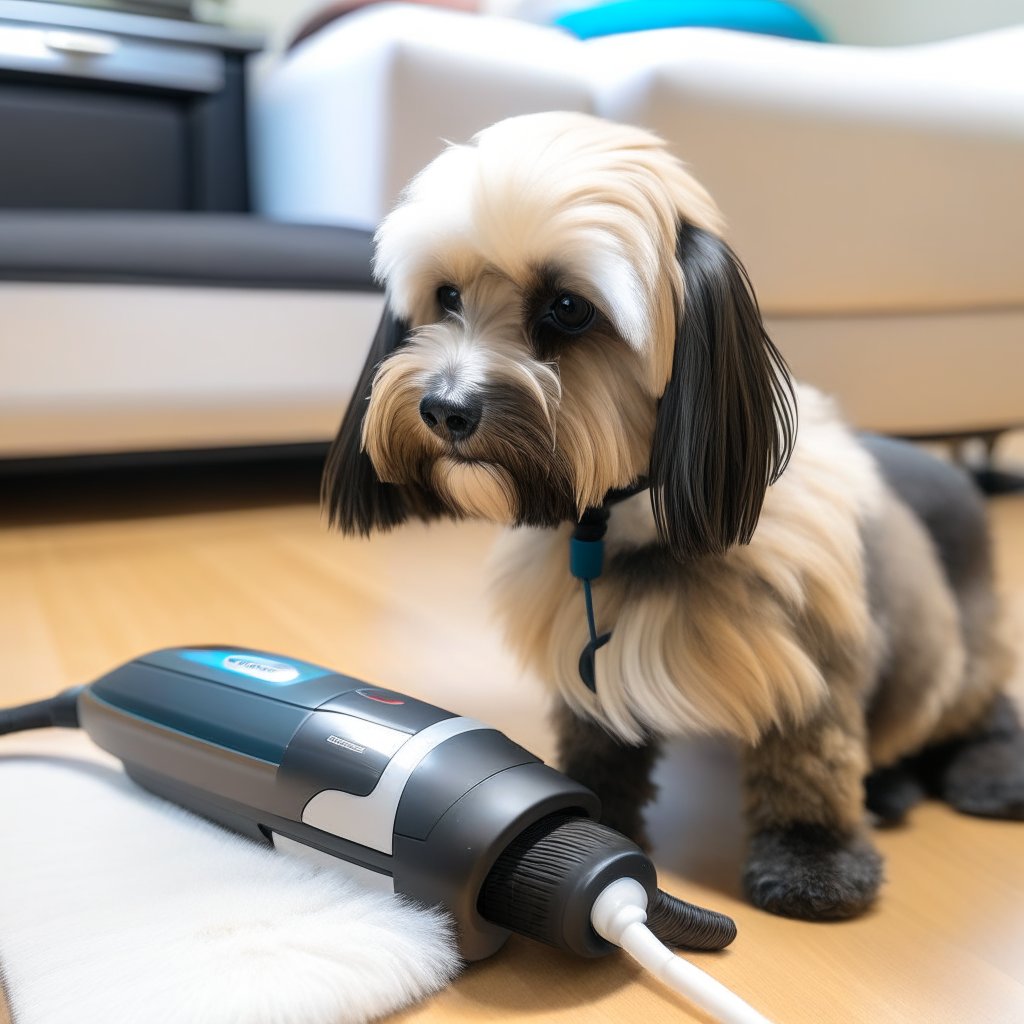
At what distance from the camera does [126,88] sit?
99.5 inches

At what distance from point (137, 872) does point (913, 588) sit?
2.22ft

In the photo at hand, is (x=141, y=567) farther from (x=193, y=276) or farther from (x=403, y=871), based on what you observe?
(x=403, y=871)

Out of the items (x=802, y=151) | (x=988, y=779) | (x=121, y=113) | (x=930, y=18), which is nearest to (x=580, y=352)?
(x=988, y=779)

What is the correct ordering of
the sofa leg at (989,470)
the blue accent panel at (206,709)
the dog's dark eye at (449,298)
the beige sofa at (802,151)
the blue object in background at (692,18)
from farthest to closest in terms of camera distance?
1. the sofa leg at (989,470)
2. the blue object in background at (692,18)
3. the beige sofa at (802,151)
4. the dog's dark eye at (449,298)
5. the blue accent panel at (206,709)

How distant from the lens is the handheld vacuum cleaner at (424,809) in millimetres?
678

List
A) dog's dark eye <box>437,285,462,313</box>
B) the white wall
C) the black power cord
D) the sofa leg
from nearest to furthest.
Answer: dog's dark eye <box>437,285,462,313</box>
the black power cord
the sofa leg
the white wall

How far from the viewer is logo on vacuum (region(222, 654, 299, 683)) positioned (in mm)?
844

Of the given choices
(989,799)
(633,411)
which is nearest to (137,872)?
(633,411)

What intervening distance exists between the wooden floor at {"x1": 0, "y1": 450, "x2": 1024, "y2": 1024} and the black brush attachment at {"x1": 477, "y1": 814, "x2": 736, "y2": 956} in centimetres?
4

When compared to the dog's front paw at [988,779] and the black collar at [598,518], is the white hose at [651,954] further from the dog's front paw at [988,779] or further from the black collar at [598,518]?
the dog's front paw at [988,779]

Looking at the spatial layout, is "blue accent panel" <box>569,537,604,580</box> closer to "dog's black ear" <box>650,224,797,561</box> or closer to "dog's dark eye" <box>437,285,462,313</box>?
"dog's black ear" <box>650,224,797,561</box>

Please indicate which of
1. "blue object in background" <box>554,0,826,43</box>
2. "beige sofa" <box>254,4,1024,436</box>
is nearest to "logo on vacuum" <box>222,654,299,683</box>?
"beige sofa" <box>254,4,1024,436</box>

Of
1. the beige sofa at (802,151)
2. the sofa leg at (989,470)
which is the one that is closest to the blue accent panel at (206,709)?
the beige sofa at (802,151)

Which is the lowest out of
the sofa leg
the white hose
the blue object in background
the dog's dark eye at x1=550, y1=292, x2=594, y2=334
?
the sofa leg
